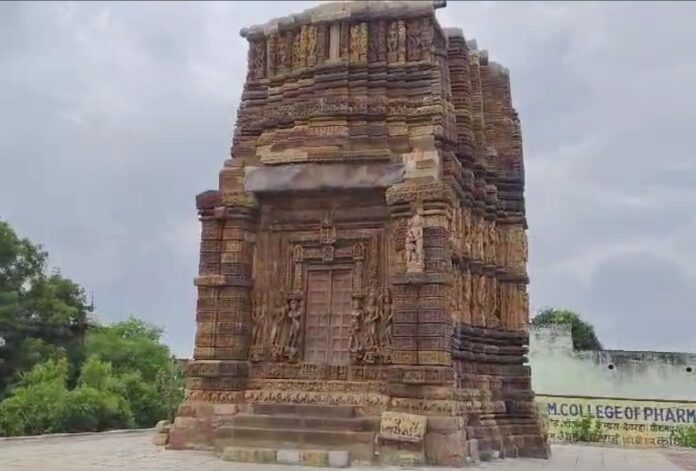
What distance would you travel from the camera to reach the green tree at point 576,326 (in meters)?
52.2

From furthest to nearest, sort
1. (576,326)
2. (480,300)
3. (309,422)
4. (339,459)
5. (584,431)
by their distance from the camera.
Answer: (576,326)
(584,431)
(480,300)
(309,422)
(339,459)

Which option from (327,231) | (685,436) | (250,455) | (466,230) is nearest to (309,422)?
(250,455)

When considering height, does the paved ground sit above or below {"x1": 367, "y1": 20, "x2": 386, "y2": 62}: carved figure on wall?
below

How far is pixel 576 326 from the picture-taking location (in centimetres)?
5381

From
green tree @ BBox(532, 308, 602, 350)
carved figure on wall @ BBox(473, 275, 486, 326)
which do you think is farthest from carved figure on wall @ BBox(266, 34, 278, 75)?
green tree @ BBox(532, 308, 602, 350)

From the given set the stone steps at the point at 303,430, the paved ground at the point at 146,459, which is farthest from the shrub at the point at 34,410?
the stone steps at the point at 303,430

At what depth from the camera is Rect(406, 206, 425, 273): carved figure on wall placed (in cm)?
1369

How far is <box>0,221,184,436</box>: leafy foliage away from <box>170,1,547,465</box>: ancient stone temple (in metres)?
9.76

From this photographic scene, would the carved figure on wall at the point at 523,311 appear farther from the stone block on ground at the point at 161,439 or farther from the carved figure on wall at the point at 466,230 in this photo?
the stone block on ground at the point at 161,439

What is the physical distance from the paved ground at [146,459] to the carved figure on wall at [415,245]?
325 cm

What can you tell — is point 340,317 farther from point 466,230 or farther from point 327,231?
point 466,230

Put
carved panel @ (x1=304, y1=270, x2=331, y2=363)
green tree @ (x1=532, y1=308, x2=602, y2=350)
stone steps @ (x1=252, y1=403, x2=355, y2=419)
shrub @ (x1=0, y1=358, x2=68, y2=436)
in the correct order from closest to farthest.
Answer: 1. stone steps @ (x1=252, y1=403, x2=355, y2=419)
2. carved panel @ (x1=304, y1=270, x2=331, y2=363)
3. shrub @ (x1=0, y1=358, x2=68, y2=436)
4. green tree @ (x1=532, y1=308, x2=602, y2=350)

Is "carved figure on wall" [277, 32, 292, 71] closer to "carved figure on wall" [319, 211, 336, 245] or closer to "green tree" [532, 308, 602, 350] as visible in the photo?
"carved figure on wall" [319, 211, 336, 245]

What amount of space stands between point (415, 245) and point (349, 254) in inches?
61.6
